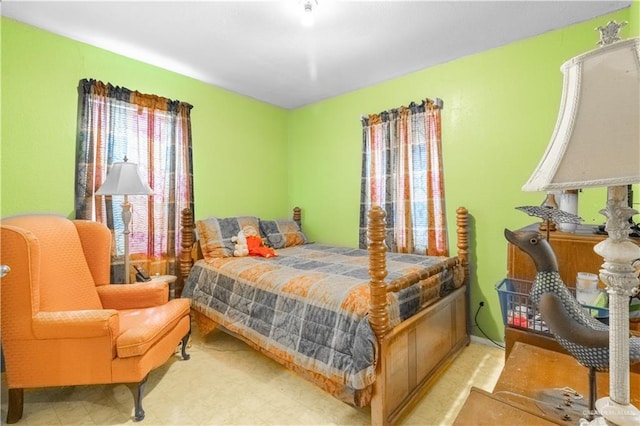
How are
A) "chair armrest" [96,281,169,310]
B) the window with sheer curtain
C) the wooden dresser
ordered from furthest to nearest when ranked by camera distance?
the window with sheer curtain → "chair armrest" [96,281,169,310] → the wooden dresser

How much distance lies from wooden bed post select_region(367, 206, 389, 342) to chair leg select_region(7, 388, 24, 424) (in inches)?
81.8

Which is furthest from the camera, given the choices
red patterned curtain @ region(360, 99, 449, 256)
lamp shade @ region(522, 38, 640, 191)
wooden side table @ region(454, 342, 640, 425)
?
red patterned curtain @ region(360, 99, 449, 256)

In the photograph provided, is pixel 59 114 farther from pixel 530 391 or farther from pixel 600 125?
pixel 530 391

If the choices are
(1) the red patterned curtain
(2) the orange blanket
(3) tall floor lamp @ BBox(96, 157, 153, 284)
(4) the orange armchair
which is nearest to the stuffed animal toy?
(2) the orange blanket

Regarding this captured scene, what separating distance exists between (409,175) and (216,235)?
2.09 m

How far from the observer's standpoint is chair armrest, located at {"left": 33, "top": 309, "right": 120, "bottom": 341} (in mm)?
1623

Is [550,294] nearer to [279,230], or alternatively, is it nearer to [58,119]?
[279,230]

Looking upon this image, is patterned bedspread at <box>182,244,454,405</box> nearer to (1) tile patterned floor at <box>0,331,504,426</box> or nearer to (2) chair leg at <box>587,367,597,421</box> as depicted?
(1) tile patterned floor at <box>0,331,504,426</box>

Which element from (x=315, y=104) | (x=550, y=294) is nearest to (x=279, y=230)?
(x=315, y=104)

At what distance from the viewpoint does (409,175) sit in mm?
3064

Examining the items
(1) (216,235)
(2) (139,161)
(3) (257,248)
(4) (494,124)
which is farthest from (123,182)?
(4) (494,124)

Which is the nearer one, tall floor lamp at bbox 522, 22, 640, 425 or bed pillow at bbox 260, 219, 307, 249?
tall floor lamp at bbox 522, 22, 640, 425

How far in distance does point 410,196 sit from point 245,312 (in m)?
1.94

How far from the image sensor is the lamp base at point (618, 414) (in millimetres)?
566
